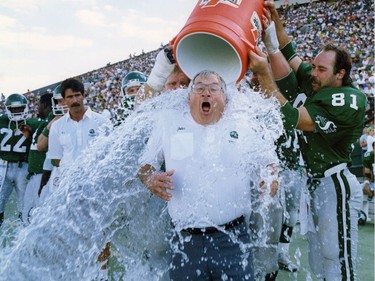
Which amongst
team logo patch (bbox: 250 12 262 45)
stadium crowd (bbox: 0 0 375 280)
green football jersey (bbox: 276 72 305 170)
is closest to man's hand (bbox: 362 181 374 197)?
green football jersey (bbox: 276 72 305 170)

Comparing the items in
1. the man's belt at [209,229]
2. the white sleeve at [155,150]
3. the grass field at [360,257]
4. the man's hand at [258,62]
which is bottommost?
the grass field at [360,257]

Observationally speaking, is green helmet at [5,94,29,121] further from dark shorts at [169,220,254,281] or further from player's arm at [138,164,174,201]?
dark shorts at [169,220,254,281]

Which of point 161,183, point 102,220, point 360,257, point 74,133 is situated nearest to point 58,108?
point 74,133

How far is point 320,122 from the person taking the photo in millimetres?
2746

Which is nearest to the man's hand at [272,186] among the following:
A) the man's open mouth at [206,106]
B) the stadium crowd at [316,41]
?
the man's open mouth at [206,106]

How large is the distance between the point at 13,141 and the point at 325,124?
4203mm

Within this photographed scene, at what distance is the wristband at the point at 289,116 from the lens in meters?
2.64

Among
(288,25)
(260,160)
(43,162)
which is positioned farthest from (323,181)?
(288,25)

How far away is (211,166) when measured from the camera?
2.37m

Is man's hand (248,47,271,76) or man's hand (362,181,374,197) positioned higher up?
man's hand (248,47,271,76)

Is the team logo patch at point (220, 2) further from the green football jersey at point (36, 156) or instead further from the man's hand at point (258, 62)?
the green football jersey at point (36, 156)

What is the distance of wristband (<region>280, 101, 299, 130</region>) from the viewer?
2639mm

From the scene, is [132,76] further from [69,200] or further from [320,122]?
[320,122]

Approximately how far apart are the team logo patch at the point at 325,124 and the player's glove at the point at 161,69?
3.06 ft
